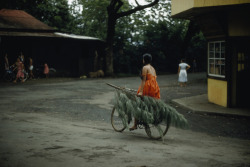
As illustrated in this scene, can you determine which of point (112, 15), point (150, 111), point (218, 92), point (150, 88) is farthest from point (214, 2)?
point (112, 15)

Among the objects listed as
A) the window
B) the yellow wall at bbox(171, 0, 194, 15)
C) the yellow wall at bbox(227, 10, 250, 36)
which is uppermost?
the yellow wall at bbox(171, 0, 194, 15)

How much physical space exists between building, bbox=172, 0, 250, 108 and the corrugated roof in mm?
17059

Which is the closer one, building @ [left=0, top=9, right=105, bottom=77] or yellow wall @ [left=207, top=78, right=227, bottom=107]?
yellow wall @ [left=207, top=78, right=227, bottom=107]

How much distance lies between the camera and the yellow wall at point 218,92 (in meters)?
12.2

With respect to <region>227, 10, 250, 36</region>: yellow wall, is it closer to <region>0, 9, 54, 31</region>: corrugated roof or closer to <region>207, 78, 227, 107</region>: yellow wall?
<region>207, 78, 227, 107</region>: yellow wall

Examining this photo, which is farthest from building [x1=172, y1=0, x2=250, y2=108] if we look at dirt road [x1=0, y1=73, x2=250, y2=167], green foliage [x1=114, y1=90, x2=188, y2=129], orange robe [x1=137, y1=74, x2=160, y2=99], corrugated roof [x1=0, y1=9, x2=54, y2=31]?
corrugated roof [x1=0, y1=9, x2=54, y2=31]

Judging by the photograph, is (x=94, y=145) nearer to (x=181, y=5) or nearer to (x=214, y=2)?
(x=214, y=2)

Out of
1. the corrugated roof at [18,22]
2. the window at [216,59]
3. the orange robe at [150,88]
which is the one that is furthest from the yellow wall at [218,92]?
the corrugated roof at [18,22]

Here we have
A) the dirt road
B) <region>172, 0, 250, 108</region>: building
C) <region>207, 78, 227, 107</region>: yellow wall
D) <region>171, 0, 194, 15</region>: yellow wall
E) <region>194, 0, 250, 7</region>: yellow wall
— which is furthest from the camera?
<region>207, 78, 227, 107</region>: yellow wall

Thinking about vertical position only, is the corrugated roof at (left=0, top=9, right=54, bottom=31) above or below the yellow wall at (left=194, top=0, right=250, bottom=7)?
above

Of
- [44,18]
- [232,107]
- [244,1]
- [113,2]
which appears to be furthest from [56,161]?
[44,18]

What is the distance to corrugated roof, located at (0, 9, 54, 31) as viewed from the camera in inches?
1030

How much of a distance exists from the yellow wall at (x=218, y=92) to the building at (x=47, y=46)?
54.5 feet

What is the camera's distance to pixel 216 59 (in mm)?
13148
